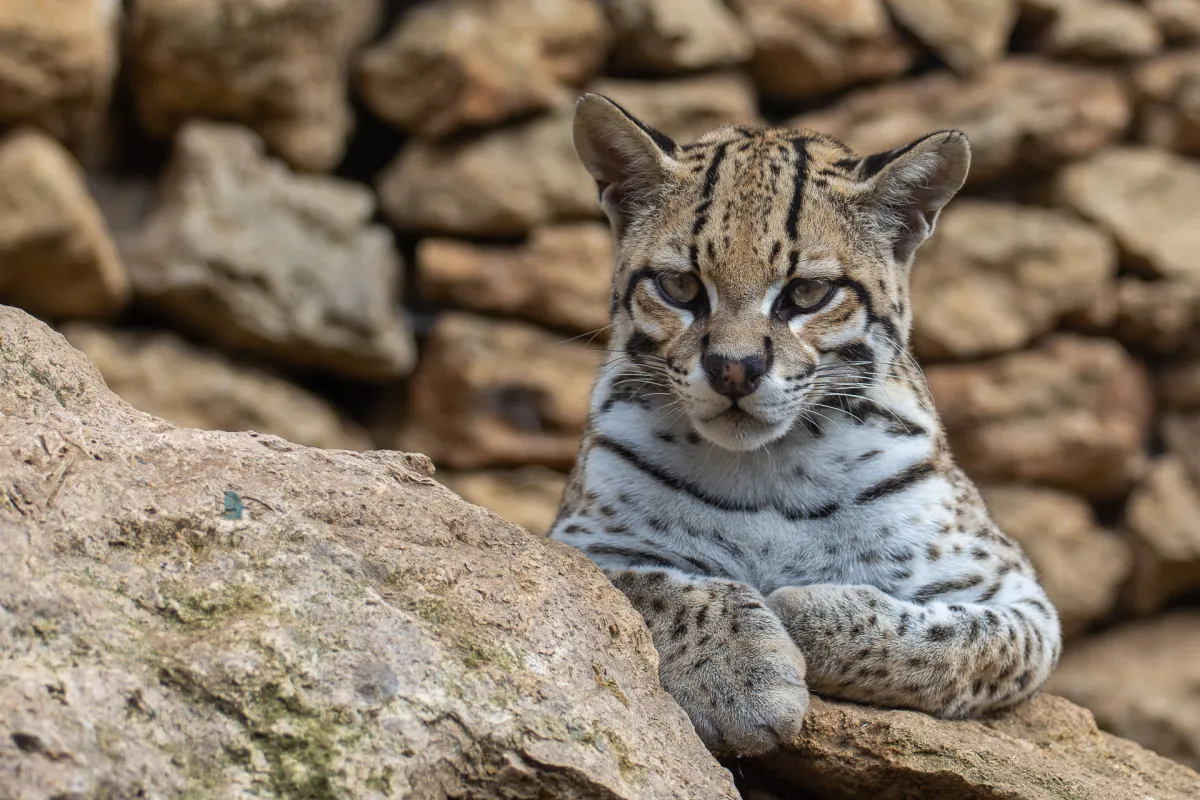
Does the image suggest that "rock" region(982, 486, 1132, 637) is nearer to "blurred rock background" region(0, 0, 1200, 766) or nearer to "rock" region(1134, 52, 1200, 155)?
"blurred rock background" region(0, 0, 1200, 766)

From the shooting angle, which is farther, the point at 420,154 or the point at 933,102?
the point at 933,102

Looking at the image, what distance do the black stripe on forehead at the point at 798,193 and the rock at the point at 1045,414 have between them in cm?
573

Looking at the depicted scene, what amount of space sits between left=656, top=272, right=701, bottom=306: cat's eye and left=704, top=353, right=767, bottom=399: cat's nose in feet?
1.15

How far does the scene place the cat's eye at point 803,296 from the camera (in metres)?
4.15

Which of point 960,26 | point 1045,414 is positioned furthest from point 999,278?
point 960,26

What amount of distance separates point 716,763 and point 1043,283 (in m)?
7.98

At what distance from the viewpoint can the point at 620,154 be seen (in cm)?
468

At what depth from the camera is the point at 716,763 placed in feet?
10.4

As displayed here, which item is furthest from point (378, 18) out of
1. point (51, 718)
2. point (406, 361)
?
point (51, 718)

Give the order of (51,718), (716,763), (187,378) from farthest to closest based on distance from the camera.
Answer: (187,378), (716,763), (51,718)

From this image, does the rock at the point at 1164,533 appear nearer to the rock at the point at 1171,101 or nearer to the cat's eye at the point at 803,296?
the rock at the point at 1171,101

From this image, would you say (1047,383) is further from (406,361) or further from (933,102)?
(406,361)

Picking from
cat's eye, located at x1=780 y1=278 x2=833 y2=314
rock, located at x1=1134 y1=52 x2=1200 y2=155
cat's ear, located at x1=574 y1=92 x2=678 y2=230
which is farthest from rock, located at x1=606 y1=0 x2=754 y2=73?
cat's eye, located at x1=780 y1=278 x2=833 y2=314

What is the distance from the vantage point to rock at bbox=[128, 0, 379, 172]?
8359 millimetres
